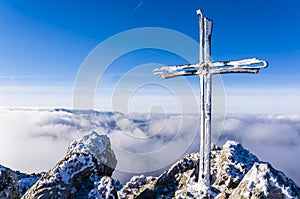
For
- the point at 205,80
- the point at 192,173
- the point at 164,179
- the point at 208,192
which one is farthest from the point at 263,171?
the point at 164,179

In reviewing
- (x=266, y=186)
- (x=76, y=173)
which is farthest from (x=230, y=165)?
(x=76, y=173)

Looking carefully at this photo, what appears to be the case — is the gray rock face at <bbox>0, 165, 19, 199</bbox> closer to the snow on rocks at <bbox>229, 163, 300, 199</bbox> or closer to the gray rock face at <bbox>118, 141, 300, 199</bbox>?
the gray rock face at <bbox>118, 141, 300, 199</bbox>

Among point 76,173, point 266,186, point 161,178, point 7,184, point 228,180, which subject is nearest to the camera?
point 266,186

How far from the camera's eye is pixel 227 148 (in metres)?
20.8

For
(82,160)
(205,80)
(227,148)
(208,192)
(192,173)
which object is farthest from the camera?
(227,148)

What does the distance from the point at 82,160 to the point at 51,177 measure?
1913 millimetres

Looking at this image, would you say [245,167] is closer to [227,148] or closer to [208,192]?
[227,148]

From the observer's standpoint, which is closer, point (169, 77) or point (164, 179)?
point (169, 77)

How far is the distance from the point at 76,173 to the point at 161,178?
551cm

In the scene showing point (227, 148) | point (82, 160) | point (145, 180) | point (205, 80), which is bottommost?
point (145, 180)

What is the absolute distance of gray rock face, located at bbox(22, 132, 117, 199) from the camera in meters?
14.7

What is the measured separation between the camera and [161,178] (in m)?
18.8

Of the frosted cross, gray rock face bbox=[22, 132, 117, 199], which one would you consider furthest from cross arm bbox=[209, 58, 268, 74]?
gray rock face bbox=[22, 132, 117, 199]

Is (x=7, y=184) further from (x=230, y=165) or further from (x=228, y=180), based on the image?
(x=230, y=165)
